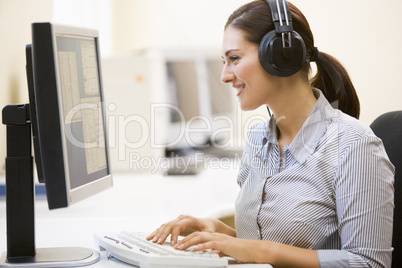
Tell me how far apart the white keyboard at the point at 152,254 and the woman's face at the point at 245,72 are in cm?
38

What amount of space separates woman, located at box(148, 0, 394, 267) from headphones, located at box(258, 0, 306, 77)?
0.03m

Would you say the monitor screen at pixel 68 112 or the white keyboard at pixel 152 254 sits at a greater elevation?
the monitor screen at pixel 68 112

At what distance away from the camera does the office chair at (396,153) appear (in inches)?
43.3

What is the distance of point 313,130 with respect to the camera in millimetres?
1066

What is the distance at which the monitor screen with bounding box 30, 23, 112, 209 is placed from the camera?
78 centimetres

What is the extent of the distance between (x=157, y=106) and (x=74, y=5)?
127 centimetres

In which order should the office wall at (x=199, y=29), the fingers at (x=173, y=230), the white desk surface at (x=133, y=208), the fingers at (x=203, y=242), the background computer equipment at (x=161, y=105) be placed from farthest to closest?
the background computer equipment at (x=161, y=105) < the office wall at (x=199, y=29) < the white desk surface at (x=133, y=208) < the fingers at (x=173, y=230) < the fingers at (x=203, y=242)

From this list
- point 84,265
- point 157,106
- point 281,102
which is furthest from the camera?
point 157,106

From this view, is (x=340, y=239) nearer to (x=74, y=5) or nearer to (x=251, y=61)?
(x=251, y=61)

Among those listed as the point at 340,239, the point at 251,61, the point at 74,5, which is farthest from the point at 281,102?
the point at 74,5

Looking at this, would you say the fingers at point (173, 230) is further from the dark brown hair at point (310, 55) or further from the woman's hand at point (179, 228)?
the dark brown hair at point (310, 55)

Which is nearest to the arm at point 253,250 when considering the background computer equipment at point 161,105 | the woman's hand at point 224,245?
the woman's hand at point 224,245

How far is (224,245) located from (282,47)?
422mm

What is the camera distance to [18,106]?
906 millimetres
